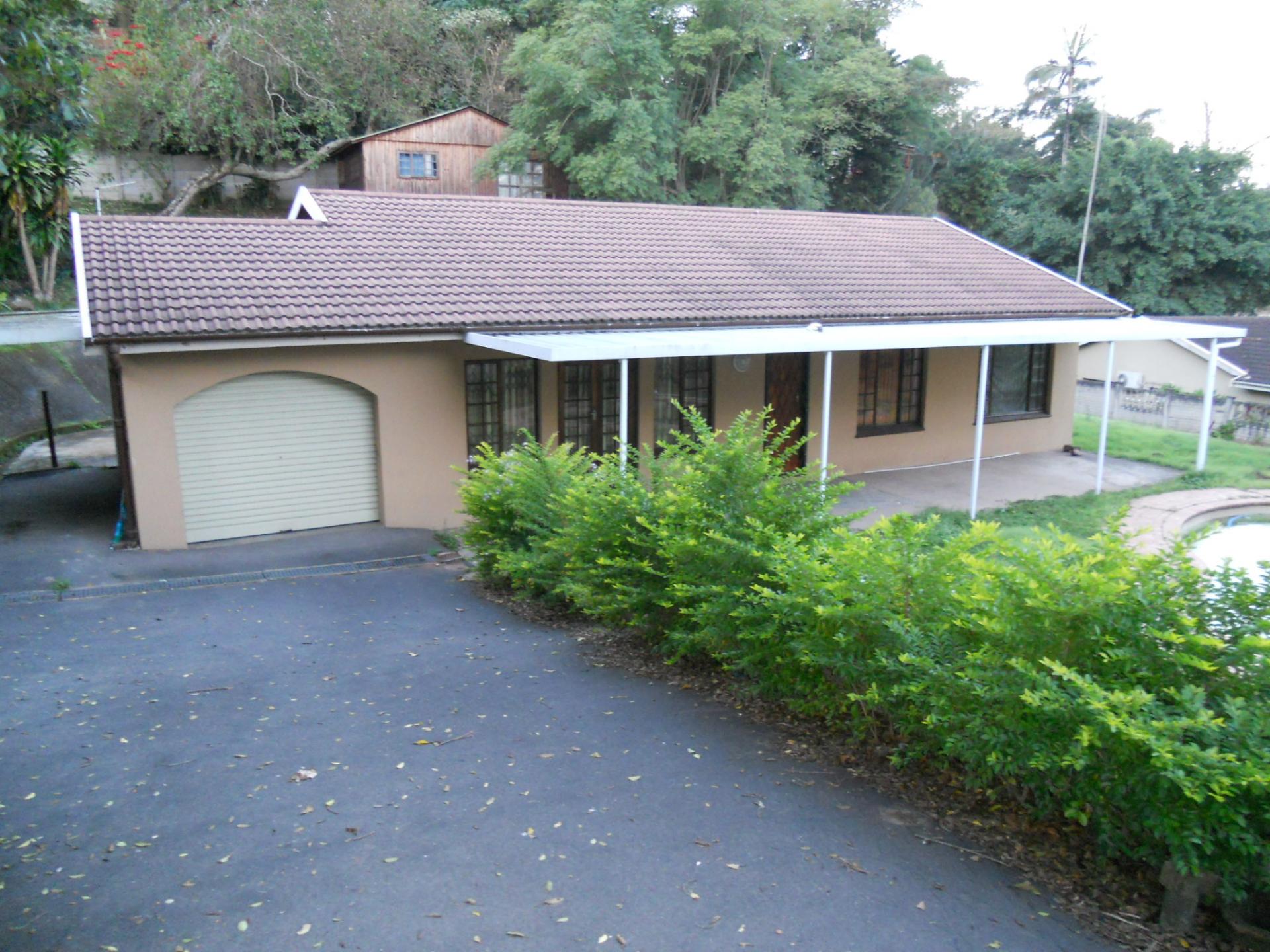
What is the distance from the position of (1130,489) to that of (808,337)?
6976 mm

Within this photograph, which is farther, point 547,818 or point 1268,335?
point 1268,335

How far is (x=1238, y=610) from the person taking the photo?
4.09m

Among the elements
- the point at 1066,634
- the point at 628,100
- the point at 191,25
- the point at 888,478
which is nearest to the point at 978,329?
the point at 888,478

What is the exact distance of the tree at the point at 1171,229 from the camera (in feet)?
109

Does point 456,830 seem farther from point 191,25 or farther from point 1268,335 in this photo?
point 1268,335

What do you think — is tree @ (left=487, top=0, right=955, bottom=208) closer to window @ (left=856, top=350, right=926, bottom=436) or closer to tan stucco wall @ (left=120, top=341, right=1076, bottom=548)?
window @ (left=856, top=350, right=926, bottom=436)

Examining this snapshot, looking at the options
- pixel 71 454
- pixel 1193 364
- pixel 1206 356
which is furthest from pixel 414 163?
pixel 1193 364

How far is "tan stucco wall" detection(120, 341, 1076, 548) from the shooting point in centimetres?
1079

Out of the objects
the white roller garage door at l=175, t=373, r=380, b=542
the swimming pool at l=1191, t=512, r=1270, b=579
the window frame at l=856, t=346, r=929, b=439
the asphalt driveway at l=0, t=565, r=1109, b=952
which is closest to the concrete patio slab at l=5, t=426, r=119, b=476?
the white roller garage door at l=175, t=373, r=380, b=542

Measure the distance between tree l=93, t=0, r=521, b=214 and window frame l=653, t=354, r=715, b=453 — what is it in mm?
18264

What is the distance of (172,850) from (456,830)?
1.25 meters

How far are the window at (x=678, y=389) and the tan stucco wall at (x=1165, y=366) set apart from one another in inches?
612

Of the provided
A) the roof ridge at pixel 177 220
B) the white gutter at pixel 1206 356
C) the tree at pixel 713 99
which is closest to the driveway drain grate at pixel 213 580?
the roof ridge at pixel 177 220

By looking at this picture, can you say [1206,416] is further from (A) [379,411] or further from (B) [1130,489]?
(A) [379,411]
